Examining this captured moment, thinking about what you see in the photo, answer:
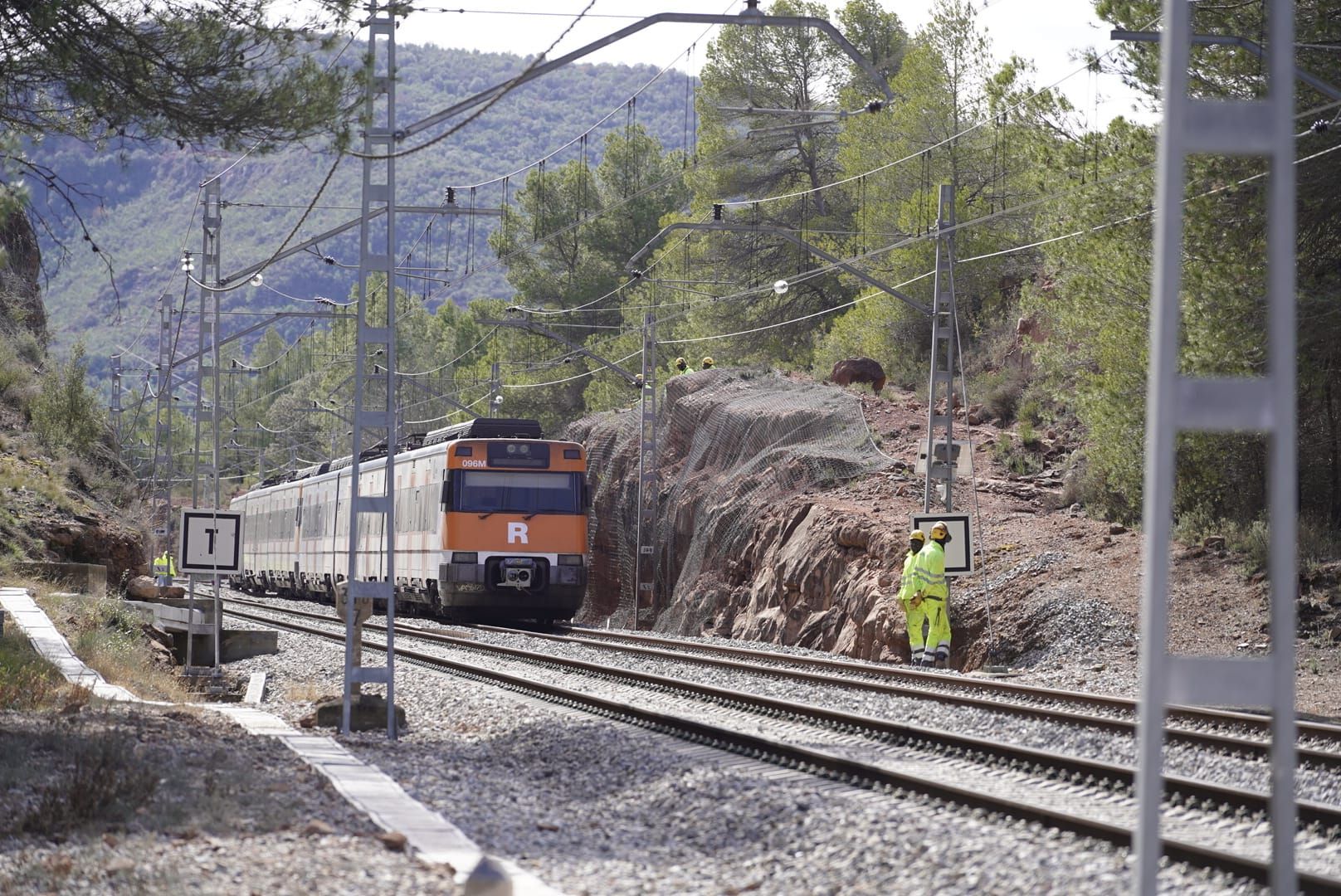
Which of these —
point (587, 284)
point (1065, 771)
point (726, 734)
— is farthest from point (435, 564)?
point (587, 284)

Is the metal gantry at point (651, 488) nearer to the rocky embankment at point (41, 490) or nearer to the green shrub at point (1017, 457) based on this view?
the green shrub at point (1017, 457)

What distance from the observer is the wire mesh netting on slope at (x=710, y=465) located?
123ft

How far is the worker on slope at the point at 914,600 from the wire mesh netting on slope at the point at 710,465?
12.5 metres

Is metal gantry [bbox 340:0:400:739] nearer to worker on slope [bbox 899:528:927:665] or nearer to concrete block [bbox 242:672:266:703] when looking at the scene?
concrete block [bbox 242:672:266:703]

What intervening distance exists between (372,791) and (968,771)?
4.32m

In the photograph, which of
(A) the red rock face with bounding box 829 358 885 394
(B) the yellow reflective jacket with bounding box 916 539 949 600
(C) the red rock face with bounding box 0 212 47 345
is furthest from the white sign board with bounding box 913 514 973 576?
(C) the red rock face with bounding box 0 212 47 345

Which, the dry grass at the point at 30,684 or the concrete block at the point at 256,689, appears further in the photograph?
the concrete block at the point at 256,689

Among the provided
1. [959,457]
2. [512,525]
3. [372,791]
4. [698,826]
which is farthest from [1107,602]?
[372,791]

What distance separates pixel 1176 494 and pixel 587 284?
42.5m

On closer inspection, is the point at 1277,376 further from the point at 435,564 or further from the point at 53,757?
the point at 435,564

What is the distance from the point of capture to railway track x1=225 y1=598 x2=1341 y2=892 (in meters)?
8.56

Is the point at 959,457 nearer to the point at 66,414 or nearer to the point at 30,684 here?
the point at 30,684

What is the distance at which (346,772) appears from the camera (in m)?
10.9

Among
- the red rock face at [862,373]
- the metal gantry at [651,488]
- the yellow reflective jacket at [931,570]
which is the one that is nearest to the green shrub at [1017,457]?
the red rock face at [862,373]
